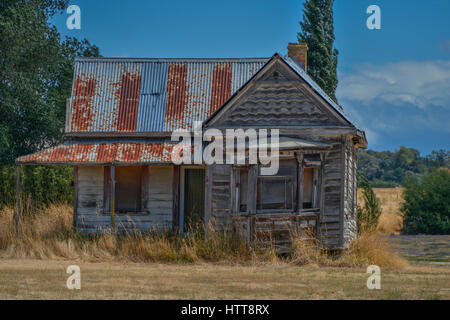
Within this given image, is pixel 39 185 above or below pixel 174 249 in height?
above

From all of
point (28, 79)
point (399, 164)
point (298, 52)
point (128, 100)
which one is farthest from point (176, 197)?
point (399, 164)

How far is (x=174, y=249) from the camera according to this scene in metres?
16.2

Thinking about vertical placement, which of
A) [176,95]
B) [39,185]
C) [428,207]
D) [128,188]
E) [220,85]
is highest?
[220,85]

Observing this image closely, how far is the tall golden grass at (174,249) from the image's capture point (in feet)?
51.3

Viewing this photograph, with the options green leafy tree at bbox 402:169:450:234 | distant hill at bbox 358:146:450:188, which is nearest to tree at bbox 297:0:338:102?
green leafy tree at bbox 402:169:450:234

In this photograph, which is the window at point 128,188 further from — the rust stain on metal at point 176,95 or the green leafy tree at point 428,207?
the green leafy tree at point 428,207

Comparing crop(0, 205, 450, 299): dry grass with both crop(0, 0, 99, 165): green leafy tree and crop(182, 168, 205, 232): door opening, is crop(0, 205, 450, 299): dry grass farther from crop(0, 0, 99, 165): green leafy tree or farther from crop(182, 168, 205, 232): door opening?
crop(0, 0, 99, 165): green leafy tree

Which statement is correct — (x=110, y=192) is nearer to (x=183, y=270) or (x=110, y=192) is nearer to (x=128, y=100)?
(x=128, y=100)

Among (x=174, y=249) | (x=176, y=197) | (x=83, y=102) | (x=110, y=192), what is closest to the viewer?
(x=174, y=249)

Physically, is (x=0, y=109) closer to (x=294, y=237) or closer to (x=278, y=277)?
(x=294, y=237)

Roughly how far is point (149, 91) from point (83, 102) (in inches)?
79.1

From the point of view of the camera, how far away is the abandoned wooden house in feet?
52.5
